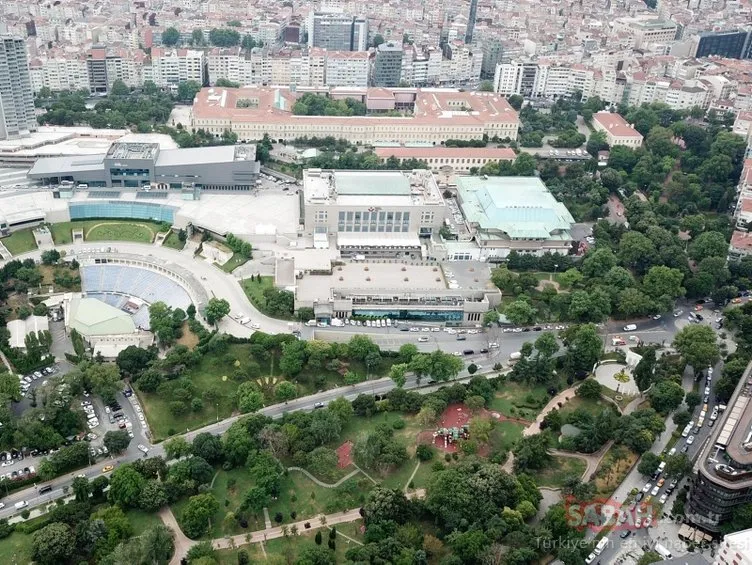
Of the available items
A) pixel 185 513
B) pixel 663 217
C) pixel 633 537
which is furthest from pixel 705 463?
pixel 663 217

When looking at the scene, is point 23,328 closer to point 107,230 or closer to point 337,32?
point 107,230

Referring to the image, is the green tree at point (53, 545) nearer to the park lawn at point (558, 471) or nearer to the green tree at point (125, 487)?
the green tree at point (125, 487)

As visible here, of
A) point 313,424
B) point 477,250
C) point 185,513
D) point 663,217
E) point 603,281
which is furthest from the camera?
point 663,217

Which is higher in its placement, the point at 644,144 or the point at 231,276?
the point at 644,144

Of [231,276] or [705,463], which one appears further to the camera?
[231,276]

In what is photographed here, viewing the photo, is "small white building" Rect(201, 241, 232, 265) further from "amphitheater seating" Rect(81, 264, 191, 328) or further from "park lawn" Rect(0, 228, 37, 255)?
"park lawn" Rect(0, 228, 37, 255)

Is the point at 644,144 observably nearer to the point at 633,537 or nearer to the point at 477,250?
the point at 477,250

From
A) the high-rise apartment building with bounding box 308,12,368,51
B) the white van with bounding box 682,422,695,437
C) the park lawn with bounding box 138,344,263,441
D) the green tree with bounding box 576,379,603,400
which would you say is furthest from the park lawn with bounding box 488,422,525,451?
the high-rise apartment building with bounding box 308,12,368,51
